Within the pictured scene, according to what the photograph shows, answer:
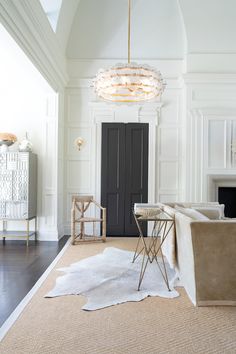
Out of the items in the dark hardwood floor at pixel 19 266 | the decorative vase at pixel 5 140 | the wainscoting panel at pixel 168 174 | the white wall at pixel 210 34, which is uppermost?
the white wall at pixel 210 34

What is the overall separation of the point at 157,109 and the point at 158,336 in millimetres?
4948

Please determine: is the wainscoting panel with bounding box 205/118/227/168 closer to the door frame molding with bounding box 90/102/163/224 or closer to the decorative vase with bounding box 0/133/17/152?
the door frame molding with bounding box 90/102/163/224

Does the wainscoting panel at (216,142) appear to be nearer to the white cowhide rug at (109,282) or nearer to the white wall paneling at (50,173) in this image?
the white cowhide rug at (109,282)

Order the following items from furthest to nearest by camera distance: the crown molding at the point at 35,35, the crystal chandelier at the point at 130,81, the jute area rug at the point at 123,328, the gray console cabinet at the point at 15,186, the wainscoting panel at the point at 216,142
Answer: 1. the wainscoting panel at the point at 216,142
2. the gray console cabinet at the point at 15,186
3. the crystal chandelier at the point at 130,81
4. the crown molding at the point at 35,35
5. the jute area rug at the point at 123,328

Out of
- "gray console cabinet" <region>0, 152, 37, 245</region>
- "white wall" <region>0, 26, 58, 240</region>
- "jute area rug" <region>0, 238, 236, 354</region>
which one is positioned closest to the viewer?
"jute area rug" <region>0, 238, 236, 354</region>

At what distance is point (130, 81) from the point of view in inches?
157

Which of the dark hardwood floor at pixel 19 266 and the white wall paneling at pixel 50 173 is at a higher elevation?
the white wall paneling at pixel 50 173

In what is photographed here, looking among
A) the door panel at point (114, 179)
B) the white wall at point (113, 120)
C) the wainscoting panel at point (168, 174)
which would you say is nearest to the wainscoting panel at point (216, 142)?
the white wall at point (113, 120)

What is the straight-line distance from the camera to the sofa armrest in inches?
111

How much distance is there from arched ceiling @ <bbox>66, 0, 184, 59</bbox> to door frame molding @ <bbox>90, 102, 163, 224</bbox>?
1.13 m

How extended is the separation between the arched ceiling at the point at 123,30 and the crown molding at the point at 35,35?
0.86 m

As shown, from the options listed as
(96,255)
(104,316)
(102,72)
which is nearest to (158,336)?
(104,316)

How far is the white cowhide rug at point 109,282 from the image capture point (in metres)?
3.09

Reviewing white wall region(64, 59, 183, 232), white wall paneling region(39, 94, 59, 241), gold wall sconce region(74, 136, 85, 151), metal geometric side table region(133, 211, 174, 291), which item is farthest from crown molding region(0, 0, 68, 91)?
metal geometric side table region(133, 211, 174, 291)
